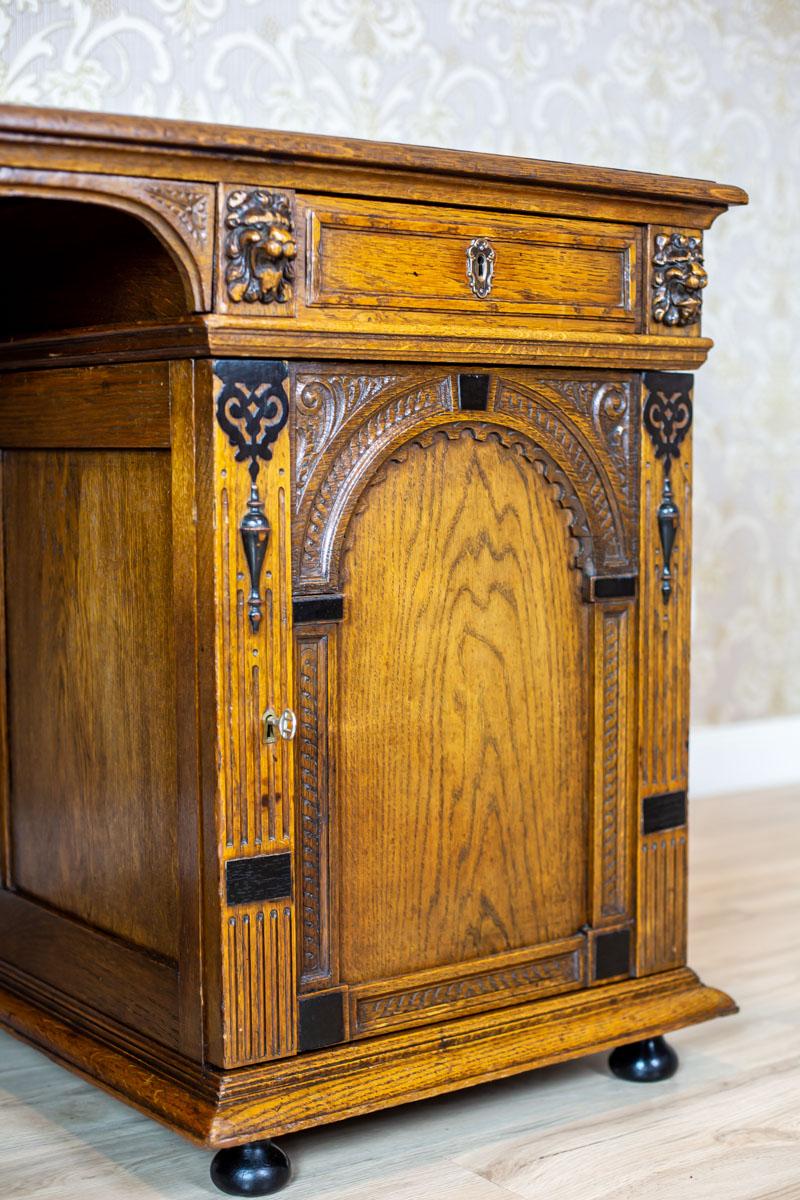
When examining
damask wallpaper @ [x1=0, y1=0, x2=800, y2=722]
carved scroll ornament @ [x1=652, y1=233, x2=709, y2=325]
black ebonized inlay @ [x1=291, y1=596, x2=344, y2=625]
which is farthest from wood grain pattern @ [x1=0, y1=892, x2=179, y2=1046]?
damask wallpaper @ [x1=0, y1=0, x2=800, y2=722]

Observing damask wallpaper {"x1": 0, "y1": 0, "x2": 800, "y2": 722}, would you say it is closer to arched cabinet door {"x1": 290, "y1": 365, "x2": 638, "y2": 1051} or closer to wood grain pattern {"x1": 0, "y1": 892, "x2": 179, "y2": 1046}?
arched cabinet door {"x1": 290, "y1": 365, "x2": 638, "y2": 1051}

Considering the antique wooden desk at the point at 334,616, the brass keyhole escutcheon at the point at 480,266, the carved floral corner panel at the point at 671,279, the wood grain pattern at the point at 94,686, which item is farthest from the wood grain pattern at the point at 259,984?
the carved floral corner panel at the point at 671,279

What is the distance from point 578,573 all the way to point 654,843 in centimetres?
38

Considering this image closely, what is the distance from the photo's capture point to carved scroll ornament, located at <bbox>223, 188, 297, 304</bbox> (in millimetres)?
1594

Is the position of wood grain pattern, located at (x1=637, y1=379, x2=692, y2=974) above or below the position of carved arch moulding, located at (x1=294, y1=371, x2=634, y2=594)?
below

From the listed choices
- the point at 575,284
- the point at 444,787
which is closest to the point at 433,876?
the point at 444,787

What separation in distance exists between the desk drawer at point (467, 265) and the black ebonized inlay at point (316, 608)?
313 mm

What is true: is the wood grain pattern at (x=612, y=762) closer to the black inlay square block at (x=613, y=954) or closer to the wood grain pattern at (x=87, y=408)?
the black inlay square block at (x=613, y=954)

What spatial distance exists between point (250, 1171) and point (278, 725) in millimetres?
488

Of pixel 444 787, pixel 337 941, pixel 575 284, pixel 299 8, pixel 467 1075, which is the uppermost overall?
pixel 299 8

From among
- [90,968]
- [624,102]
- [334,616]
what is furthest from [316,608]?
[624,102]

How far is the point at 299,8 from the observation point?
9.86ft

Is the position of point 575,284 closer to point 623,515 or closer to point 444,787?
point 623,515

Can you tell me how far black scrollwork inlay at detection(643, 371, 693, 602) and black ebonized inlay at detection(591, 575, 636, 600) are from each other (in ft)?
0.19
